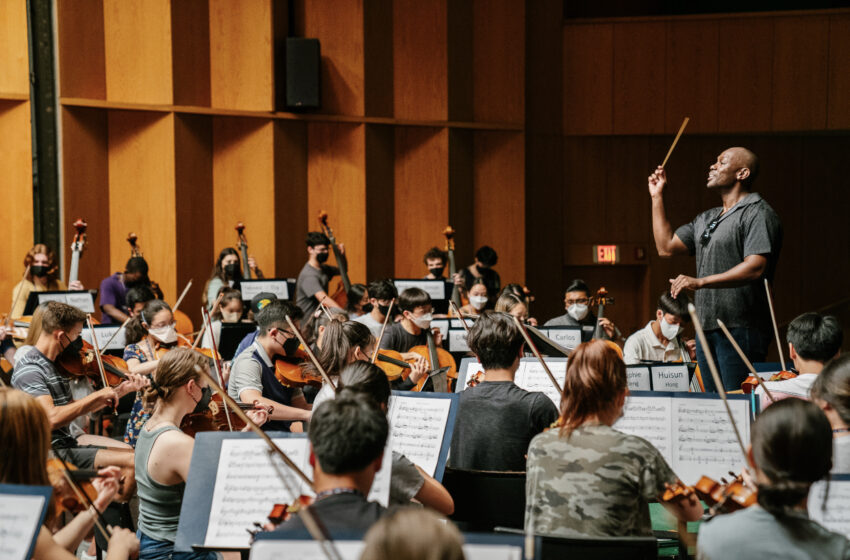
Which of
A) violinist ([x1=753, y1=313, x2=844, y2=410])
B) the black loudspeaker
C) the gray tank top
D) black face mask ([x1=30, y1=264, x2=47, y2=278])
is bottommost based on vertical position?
the gray tank top

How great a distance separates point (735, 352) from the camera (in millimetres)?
4129

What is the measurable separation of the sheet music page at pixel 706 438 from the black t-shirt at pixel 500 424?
1.55ft

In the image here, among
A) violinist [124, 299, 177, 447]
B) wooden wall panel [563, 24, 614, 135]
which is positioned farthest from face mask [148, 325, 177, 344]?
wooden wall panel [563, 24, 614, 135]

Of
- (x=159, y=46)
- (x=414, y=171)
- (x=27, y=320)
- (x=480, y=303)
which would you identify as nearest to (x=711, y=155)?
(x=414, y=171)

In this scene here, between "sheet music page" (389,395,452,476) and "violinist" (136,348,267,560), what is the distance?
0.73 m

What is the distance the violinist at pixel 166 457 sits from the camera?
3.07 m

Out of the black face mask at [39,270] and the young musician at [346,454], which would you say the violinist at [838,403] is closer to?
the young musician at [346,454]

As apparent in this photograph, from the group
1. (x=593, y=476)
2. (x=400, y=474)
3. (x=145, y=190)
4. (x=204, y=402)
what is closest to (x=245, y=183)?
(x=145, y=190)

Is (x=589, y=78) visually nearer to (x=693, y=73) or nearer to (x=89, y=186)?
(x=693, y=73)

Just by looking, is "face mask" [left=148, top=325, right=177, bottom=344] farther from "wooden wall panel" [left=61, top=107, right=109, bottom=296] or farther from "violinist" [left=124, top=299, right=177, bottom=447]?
"wooden wall panel" [left=61, top=107, right=109, bottom=296]

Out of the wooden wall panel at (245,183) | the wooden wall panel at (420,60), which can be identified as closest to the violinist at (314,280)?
the wooden wall panel at (245,183)

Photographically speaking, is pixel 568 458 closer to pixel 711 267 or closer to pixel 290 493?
pixel 290 493

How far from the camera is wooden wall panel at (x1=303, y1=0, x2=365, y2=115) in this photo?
9984 mm

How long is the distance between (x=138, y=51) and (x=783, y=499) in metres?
8.51
